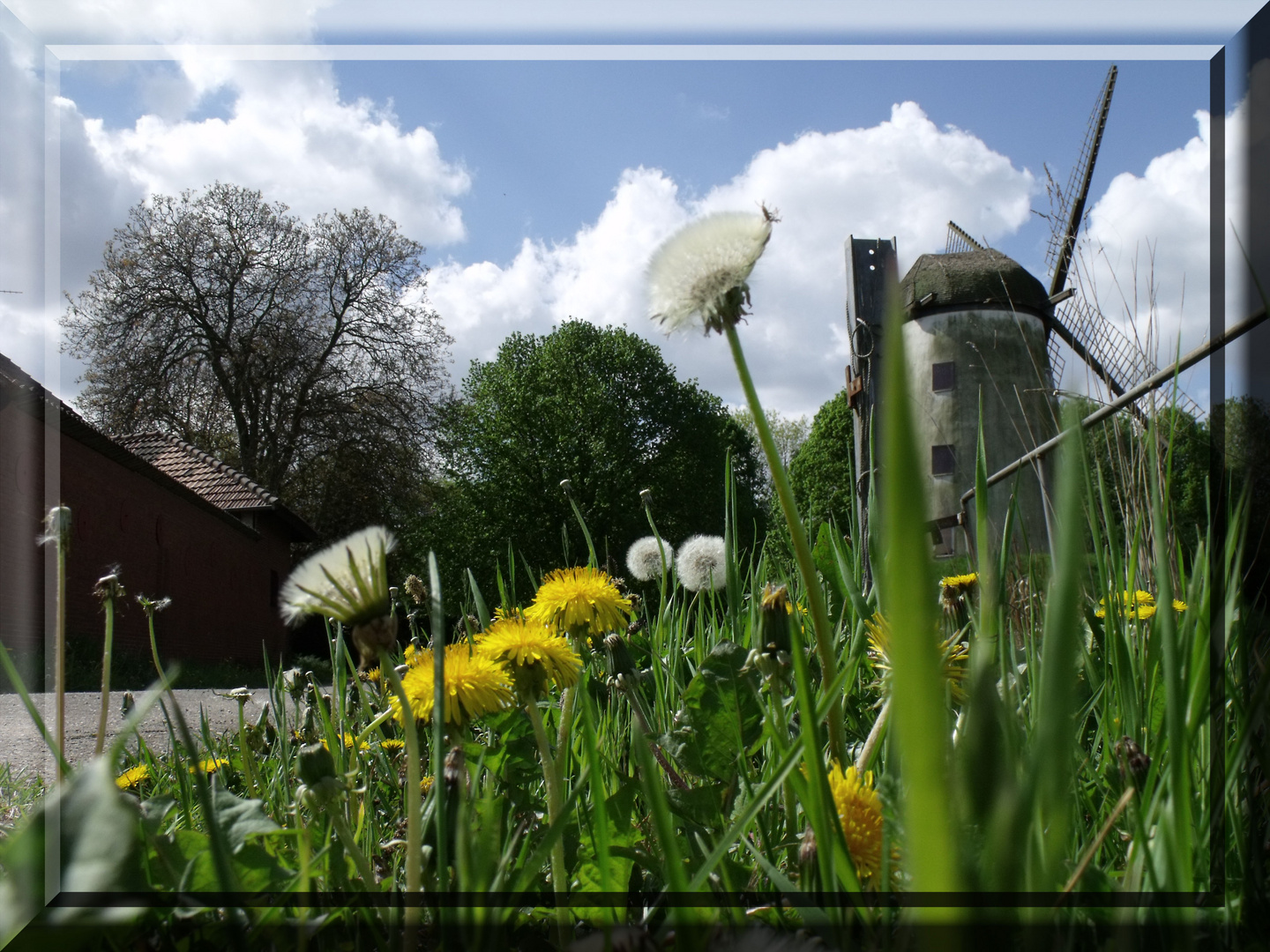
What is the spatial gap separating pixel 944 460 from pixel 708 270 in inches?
604

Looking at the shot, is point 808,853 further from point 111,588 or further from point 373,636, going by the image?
A: point 111,588

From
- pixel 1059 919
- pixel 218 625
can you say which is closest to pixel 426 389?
pixel 218 625

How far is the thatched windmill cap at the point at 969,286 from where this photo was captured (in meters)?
16.0

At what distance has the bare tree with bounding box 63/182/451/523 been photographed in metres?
17.4

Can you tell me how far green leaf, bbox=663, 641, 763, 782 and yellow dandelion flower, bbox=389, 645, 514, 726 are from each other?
232 mm

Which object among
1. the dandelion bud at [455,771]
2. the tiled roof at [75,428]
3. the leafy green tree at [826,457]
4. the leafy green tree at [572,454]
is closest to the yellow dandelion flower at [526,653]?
the dandelion bud at [455,771]

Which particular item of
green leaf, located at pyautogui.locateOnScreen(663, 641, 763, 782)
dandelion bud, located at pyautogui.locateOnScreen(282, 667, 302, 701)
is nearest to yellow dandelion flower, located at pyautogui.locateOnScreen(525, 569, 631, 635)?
green leaf, located at pyautogui.locateOnScreen(663, 641, 763, 782)

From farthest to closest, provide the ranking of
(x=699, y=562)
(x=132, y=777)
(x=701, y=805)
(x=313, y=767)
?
1. (x=699, y=562)
2. (x=132, y=777)
3. (x=701, y=805)
4. (x=313, y=767)

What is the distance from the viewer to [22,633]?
76cm

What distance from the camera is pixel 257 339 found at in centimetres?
1892

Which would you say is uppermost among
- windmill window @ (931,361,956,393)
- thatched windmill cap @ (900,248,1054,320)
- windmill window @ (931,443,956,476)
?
thatched windmill cap @ (900,248,1054,320)

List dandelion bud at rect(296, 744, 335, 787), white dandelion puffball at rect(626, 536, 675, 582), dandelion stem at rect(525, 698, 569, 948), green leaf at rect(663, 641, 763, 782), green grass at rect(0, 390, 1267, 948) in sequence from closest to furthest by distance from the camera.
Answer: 1. green grass at rect(0, 390, 1267, 948)
2. dandelion stem at rect(525, 698, 569, 948)
3. dandelion bud at rect(296, 744, 335, 787)
4. green leaf at rect(663, 641, 763, 782)
5. white dandelion puffball at rect(626, 536, 675, 582)

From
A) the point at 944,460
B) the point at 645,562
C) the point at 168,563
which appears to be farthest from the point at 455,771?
the point at 168,563

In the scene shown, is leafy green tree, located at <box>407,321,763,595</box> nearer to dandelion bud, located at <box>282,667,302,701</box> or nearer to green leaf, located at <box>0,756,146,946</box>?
dandelion bud, located at <box>282,667,302,701</box>
